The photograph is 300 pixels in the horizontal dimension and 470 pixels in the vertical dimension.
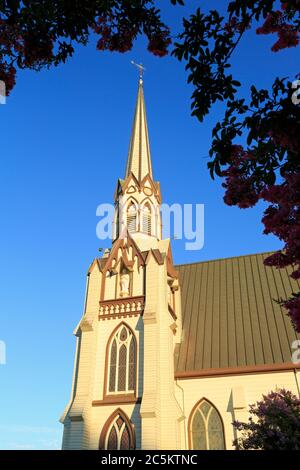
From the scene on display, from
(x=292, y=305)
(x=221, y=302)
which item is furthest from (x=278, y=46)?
(x=221, y=302)

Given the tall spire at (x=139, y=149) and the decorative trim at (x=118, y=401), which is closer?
the decorative trim at (x=118, y=401)

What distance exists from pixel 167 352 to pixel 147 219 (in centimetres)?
970

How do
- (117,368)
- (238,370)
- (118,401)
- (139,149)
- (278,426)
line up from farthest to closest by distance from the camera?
(139,149) < (117,368) < (238,370) < (118,401) < (278,426)

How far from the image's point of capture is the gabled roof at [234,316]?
19.0m

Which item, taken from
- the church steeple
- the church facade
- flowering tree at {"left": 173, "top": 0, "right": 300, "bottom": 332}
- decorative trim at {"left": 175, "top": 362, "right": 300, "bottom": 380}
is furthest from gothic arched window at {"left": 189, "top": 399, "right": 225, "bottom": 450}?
flowering tree at {"left": 173, "top": 0, "right": 300, "bottom": 332}

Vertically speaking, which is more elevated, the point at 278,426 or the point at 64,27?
the point at 64,27

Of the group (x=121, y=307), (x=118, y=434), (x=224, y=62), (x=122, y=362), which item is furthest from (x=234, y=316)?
(x=224, y=62)

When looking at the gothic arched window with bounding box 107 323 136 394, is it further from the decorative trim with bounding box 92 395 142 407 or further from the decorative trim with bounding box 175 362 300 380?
the decorative trim with bounding box 175 362 300 380

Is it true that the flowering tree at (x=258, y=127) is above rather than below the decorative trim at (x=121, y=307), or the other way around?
below

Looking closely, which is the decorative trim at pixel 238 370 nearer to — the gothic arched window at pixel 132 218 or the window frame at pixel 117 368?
the window frame at pixel 117 368

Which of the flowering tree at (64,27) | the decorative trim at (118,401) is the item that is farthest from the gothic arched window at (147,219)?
the flowering tree at (64,27)

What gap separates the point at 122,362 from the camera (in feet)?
63.1

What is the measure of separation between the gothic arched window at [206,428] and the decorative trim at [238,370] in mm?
1244

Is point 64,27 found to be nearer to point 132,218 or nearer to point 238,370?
point 238,370
